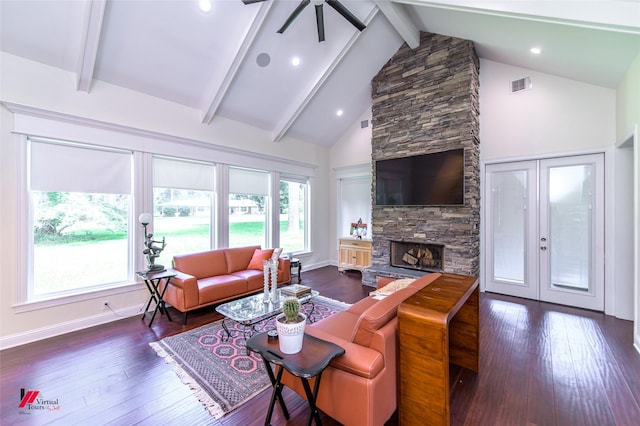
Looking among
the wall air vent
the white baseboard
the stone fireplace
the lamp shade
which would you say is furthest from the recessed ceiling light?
the wall air vent

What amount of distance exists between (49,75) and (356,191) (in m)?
5.59

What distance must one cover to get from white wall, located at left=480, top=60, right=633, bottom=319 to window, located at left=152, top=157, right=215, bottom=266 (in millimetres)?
5020

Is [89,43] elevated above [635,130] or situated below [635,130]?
above

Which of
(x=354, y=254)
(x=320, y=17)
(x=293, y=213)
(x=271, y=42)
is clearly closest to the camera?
(x=320, y=17)

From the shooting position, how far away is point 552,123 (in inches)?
157

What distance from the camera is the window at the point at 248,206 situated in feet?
16.6

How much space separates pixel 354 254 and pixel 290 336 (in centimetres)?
466

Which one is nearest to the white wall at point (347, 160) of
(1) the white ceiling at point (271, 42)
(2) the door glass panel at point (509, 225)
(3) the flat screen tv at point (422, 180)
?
(3) the flat screen tv at point (422, 180)

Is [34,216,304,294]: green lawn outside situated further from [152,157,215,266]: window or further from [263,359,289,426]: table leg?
[263,359,289,426]: table leg

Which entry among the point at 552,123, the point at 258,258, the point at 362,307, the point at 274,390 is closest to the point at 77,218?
the point at 258,258

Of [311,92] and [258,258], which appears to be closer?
[258,258]

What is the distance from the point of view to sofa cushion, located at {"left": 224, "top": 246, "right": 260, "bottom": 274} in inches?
176

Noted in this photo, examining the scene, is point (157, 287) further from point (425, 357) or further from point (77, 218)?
point (425, 357)

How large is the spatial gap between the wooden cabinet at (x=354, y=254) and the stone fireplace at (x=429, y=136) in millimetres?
469
